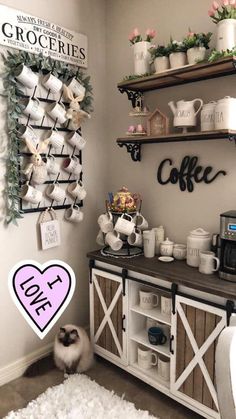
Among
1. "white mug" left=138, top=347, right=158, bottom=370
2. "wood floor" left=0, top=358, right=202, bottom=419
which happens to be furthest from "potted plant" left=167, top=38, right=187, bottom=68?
"wood floor" left=0, top=358, right=202, bottom=419

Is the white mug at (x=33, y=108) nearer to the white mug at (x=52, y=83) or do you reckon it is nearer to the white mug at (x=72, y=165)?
the white mug at (x=52, y=83)

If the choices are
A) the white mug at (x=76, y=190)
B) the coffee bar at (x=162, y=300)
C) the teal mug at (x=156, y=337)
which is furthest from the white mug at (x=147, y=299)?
the white mug at (x=76, y=190)

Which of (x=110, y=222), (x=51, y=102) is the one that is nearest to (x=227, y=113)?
(x=110, y=222)

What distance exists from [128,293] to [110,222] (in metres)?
0.47

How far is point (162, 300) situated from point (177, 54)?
1388 mm

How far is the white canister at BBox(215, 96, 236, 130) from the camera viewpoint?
1693mm

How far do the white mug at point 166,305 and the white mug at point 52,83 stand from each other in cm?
144

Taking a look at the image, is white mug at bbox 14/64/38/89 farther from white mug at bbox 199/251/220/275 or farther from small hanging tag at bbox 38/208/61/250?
white mug at bbox 199/251/220/275

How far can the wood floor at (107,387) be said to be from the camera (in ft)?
6.15

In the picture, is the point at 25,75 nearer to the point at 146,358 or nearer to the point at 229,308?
the point at 229,308

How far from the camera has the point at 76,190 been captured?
7.73 ft

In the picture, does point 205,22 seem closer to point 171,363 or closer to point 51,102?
point 51,102

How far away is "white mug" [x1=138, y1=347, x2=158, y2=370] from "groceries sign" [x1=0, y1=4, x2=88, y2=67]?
75.9 inches

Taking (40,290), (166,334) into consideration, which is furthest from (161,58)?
(166,334)
